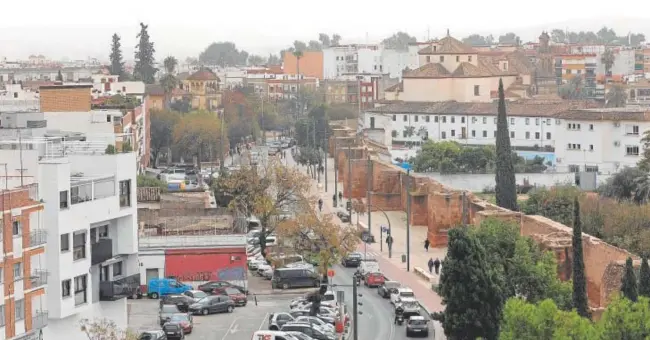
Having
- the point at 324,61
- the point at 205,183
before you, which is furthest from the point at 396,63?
the point at 205,183

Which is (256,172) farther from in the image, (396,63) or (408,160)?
(396,63)

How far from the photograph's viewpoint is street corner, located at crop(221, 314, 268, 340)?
3572 cm

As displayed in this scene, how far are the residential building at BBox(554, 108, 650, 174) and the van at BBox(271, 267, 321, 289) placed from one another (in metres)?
36.6

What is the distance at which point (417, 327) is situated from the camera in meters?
36.3

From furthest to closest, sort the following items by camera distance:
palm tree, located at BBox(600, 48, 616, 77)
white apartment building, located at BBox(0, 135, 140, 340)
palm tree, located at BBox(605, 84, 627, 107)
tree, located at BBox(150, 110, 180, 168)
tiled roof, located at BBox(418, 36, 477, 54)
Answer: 1. palm tree, located at BBox(600, 48, 616, 77)
2. palm tree, located at BBox(605, 84, 627, 107)
3. tiled roof, located at BBox(418, 36, 477, 54)
4. tree, located at BBox(150, 110, 180, 168)
5. white apartment building, located at BBox(0, 135, 140, 340)

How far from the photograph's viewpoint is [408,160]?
84.8 meters

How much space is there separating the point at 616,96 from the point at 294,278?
76919 millimetres

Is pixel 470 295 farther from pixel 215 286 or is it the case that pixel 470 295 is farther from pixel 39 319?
pixel 215 286

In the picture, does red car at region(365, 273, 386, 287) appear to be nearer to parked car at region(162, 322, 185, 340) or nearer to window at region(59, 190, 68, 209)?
parked car at region(162, 322, 185, 340)

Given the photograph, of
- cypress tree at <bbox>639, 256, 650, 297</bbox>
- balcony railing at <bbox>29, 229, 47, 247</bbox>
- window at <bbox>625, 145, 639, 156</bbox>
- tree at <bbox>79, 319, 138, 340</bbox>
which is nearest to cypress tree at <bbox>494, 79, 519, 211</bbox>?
window at <bbox>625, 145, 639, 156</bbox>

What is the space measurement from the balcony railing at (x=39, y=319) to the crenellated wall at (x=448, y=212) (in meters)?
15.3

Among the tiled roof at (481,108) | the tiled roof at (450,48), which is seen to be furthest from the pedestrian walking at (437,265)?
the tiled roof at (450,48)

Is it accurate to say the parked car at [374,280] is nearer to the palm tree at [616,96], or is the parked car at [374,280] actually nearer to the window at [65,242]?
the window at [65,242]

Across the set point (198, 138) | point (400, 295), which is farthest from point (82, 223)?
point (198, 138)
